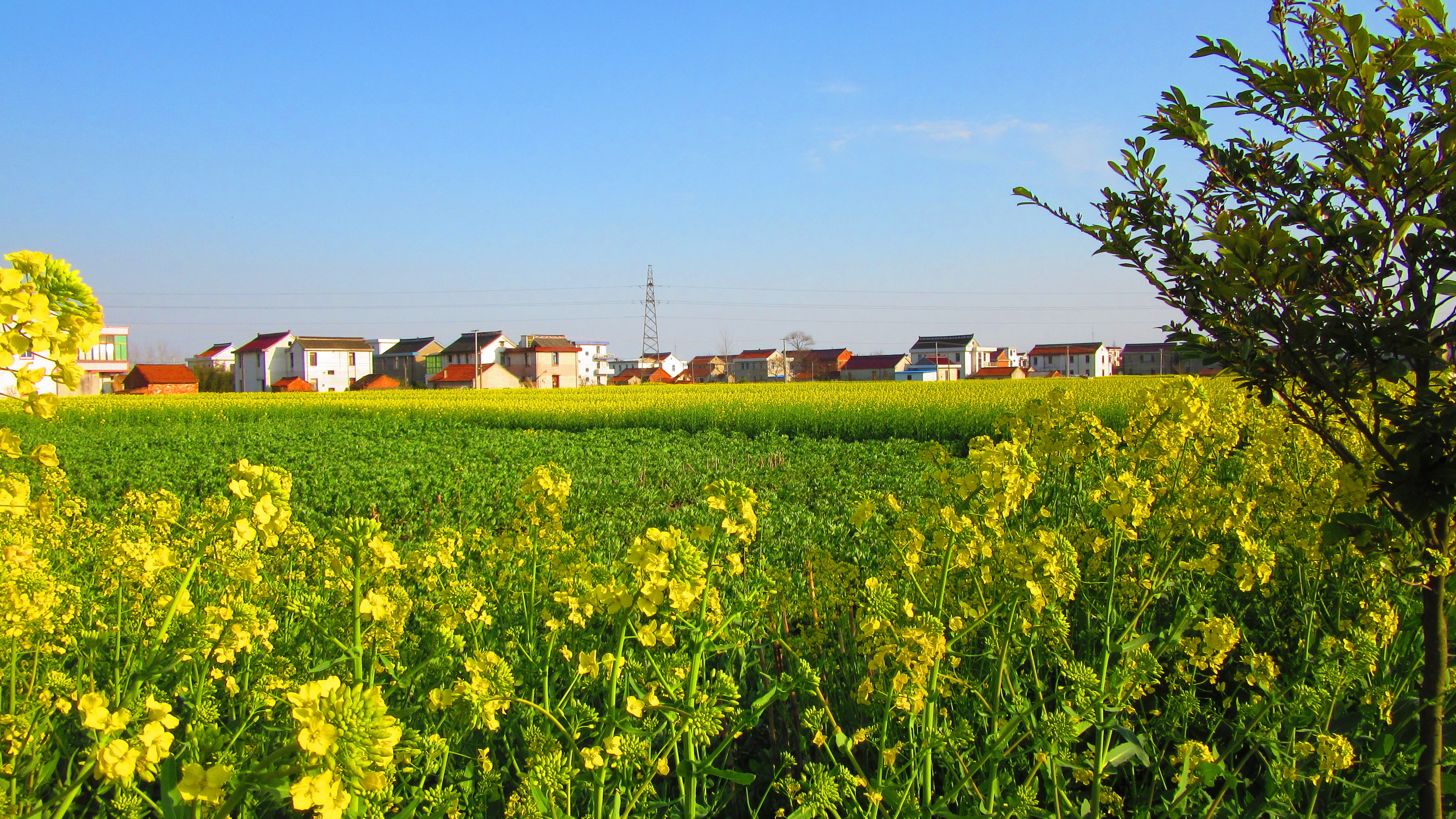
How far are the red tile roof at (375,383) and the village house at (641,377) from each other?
61.9 feet

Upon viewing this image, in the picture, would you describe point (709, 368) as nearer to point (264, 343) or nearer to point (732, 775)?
point (264, 343)

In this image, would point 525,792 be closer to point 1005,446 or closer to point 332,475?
point 1005,446

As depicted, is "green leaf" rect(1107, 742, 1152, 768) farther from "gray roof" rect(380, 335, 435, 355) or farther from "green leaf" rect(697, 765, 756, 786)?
"gray roof" rect(380, 335, 435, 355)

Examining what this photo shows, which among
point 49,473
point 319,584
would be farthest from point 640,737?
point 49,473

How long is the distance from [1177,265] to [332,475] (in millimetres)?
11804

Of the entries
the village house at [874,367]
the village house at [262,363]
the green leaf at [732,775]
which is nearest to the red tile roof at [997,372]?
the village house at [874,367]

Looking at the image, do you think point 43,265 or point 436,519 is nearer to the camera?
point 43,265

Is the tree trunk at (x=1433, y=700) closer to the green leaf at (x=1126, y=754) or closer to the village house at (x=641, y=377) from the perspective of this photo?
the green leaf at (x=1126, y=754)

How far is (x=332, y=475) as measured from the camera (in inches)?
459

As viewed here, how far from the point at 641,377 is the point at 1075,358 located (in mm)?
52261

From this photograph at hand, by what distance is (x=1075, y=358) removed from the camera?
9681cm

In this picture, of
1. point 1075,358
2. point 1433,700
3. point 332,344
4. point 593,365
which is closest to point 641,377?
point 593,365

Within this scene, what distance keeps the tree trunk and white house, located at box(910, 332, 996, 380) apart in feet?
304

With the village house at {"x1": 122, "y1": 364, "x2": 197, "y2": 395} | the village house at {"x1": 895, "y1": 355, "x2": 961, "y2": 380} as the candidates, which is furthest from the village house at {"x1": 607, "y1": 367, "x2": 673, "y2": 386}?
the village house at {"x1": 122, "y1": 364, "x2": 197, "y2": 395}
